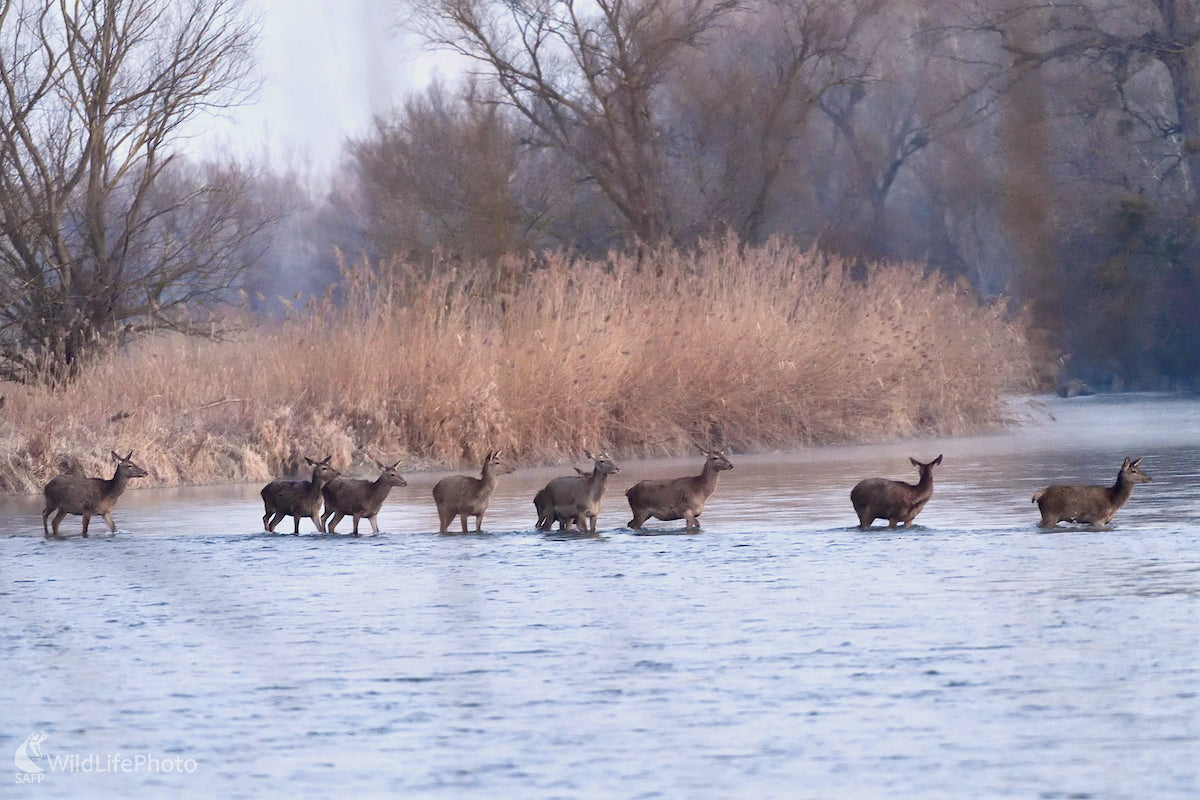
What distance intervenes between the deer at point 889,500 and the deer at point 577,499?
1.68 meters

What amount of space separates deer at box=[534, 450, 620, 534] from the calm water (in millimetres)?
211

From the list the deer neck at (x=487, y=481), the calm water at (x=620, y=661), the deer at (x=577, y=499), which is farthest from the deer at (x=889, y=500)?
the deer neck at (x=487, y=481)

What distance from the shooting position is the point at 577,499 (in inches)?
→ 451

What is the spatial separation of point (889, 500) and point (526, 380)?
365 inches

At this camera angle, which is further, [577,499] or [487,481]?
[487,481]

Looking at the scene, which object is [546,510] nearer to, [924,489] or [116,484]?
[924,489]

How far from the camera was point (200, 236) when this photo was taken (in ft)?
77.6

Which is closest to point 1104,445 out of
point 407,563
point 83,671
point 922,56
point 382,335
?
point 382,335

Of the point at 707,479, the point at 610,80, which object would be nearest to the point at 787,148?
the point at 610,80

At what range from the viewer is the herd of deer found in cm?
1101

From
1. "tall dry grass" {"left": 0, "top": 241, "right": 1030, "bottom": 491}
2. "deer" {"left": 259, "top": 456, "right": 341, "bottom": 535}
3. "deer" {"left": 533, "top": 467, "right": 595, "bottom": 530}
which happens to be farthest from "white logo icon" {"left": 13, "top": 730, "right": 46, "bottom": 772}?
"tall dry grass" {"left": 0, "top": 241, "right": 1030, "bottom": 491}

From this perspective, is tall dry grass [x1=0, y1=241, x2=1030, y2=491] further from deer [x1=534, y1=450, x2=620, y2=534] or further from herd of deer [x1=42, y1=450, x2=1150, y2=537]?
deer [x1=534, y1=450, x2=620, y2=534]

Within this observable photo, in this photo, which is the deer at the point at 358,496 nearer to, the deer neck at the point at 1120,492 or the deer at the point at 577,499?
the deer at the point at 577,499

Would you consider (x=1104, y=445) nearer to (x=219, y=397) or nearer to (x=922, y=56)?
(x=219, y=397)
